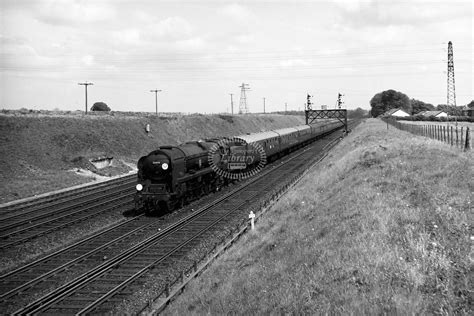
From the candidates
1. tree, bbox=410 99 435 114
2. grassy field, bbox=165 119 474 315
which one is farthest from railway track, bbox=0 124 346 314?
tree, bbox=410 99 435 114

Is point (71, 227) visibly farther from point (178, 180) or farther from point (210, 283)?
point (210, 283)

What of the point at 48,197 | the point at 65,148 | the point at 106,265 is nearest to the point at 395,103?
the point at 65,148

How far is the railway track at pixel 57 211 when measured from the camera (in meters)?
20.9

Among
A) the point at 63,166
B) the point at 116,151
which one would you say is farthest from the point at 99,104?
the point at 63,166

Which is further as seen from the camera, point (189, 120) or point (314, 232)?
point (189, 120)

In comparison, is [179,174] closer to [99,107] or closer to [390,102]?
[99,107]

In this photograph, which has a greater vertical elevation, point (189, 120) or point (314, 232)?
point (189, 120)

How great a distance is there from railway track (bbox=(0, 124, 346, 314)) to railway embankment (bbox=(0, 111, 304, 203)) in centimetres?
1350

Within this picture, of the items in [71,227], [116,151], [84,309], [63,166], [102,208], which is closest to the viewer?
[84,309]

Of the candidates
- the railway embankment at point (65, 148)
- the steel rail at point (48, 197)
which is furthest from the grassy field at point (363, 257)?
the railway embankment at point (65, 148)

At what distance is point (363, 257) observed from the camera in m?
10.6

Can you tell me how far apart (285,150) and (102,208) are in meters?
31.7

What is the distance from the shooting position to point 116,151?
50.1m

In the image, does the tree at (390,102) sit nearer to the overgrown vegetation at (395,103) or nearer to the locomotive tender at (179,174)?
the overgrown vegetation at (395,103)
